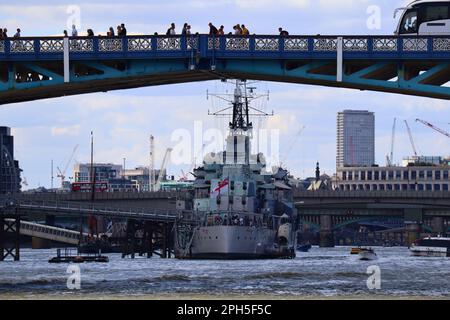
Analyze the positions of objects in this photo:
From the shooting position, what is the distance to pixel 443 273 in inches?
A: 4899

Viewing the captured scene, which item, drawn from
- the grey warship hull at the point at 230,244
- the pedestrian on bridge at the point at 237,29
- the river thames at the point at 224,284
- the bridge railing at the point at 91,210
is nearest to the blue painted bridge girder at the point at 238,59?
the pedestrian on bridge at the point at 237,29

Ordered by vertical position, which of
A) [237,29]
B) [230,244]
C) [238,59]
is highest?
[237,29]

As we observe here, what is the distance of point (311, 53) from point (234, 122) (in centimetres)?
10738

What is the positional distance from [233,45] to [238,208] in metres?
93.7

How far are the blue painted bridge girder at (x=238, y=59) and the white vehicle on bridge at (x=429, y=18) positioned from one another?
2.32 metres

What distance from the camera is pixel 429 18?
9062cm

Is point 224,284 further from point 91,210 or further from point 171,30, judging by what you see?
point 91,210

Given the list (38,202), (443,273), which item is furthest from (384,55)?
(38,202)

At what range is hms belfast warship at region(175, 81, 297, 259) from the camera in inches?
6973

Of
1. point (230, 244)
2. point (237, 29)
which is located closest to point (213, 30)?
point (237, 29)

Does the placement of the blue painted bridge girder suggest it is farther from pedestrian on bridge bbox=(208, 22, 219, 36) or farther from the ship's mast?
the ship's mast

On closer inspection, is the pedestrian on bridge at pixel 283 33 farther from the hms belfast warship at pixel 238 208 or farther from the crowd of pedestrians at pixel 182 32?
the hms belfast warship at pixel 238 208

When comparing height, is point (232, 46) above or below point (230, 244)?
above

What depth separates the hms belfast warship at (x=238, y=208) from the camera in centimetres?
17712
